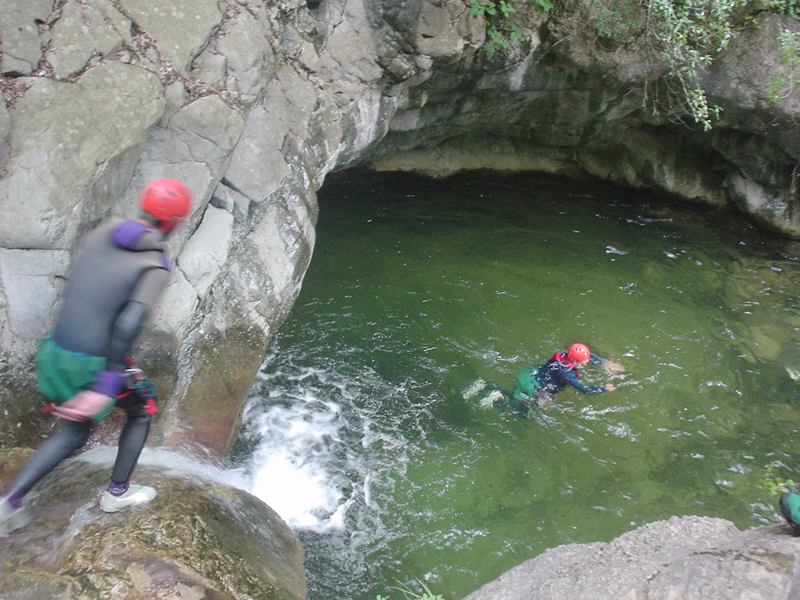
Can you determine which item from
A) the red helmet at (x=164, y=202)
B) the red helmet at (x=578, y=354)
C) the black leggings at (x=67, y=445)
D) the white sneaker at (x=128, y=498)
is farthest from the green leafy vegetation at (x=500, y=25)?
the white sneaker at (x=128, y=498)

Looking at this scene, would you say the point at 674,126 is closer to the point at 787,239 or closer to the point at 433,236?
the point at 787,239

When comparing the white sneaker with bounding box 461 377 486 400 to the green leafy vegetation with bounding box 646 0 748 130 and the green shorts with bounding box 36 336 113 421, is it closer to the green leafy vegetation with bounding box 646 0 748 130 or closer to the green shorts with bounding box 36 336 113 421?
the green leafy vegetation with bounding box 646 0 748 130

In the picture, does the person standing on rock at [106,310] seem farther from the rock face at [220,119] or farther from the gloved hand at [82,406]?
the rock face at [220,119]

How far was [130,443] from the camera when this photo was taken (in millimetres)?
2770

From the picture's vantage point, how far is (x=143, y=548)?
2.77 m

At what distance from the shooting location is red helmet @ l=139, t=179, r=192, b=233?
2.53m

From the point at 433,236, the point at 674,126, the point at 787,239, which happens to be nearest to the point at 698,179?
the point at 674,126

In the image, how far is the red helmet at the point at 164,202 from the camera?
2529 millimetres

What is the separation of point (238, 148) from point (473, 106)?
18.1ft

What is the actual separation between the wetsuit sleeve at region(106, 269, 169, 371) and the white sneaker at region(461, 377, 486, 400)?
404 centimetres

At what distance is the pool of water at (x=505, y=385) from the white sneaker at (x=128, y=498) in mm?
1563

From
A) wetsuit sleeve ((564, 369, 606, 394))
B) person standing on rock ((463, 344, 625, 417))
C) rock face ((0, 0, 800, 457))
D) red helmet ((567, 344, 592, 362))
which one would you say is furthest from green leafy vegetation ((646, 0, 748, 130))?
wetsuit sleeve ((564, 369, 606, 394))

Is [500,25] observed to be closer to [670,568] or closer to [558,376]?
[558,376]

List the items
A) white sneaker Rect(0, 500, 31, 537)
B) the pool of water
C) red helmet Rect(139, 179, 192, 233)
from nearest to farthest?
red helmet Rect(139, 179, 192, 233), white sneaker Rect(0, 500, 31, 537), the pool of water
